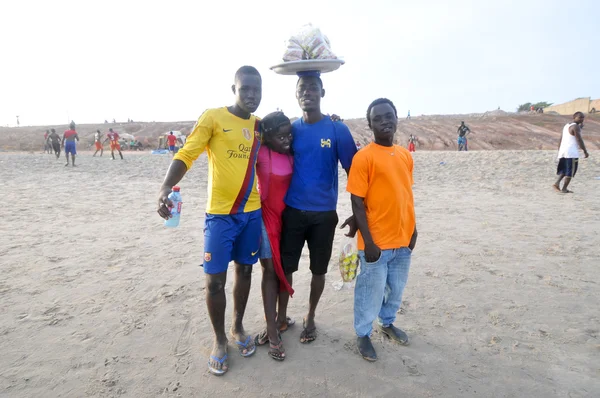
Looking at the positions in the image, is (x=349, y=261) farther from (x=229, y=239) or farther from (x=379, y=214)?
(x=229, y=239)

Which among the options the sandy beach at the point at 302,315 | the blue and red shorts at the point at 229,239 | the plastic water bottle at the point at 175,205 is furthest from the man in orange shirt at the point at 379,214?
the plastic water bottle at the point at 175,205

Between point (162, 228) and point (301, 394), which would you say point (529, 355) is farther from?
point (162, 228)

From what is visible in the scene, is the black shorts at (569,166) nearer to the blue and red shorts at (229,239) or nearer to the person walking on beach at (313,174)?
the person walking on beach at (313,174)

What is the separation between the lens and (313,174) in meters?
2.71

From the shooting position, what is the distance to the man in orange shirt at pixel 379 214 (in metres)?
2.56

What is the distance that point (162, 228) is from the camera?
591cm

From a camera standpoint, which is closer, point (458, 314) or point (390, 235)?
point (390, 235)

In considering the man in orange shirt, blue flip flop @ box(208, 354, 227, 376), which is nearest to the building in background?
the man in orange shirt

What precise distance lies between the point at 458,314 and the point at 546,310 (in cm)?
78

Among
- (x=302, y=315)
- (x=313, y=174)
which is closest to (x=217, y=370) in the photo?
(x=302, y=315)

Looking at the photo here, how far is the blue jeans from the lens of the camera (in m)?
2.68

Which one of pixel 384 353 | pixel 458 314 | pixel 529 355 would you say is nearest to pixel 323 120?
pixel 384 353

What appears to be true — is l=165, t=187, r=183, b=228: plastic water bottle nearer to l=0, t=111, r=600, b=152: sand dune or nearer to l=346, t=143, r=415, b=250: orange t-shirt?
l=346, t=143, r=415, b=250: orange t-shirt

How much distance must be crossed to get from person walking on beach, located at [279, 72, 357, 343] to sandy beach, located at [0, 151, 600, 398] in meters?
0.81
